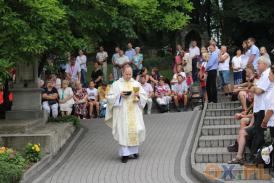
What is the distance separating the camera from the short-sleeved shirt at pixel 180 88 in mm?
19177

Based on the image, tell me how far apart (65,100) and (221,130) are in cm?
689

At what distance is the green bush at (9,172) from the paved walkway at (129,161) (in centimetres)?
86

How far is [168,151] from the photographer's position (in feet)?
41.5

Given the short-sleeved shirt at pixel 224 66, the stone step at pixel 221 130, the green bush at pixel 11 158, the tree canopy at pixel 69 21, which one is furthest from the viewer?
the short-sleeved shirt at pixel 224 66

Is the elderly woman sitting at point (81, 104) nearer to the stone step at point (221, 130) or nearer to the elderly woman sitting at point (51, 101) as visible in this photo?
the elderly woman sitting at point (51, 101)

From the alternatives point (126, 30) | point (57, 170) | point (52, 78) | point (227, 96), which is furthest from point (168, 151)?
point (52, 78)

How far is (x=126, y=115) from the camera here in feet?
40.0

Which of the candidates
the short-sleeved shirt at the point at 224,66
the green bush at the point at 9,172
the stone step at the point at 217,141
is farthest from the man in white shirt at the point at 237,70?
the green bush at the point at 9,172

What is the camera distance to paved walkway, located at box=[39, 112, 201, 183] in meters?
10.5

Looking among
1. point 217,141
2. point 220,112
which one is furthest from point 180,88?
point 217,141

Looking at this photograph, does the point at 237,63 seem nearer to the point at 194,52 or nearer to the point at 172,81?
the point at 172,81

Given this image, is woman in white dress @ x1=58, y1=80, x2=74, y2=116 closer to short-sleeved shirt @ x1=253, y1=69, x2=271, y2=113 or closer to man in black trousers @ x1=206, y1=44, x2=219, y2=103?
man in black trousers @ x1=206, y1=44, x2=219, y2=103

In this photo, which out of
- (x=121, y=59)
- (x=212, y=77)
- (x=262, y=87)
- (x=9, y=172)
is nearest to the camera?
(x=9, y=172)

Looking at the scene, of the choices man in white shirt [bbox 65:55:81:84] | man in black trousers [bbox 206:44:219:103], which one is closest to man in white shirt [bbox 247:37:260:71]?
man in black trousers [bbox 206:44:219:103]
